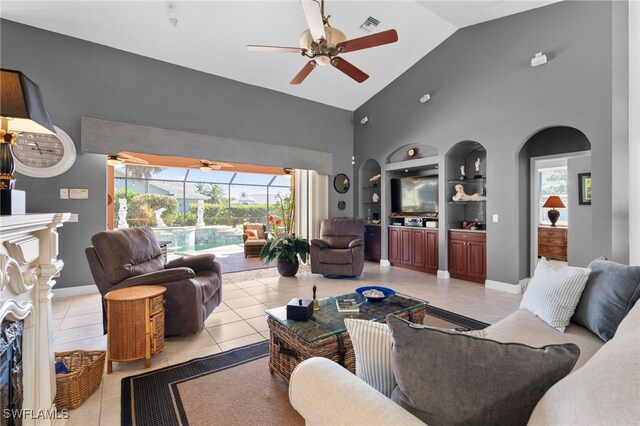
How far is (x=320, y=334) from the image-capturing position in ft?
5.86

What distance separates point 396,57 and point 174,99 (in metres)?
3.89

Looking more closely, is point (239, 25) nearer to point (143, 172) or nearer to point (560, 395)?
point (560, 395)

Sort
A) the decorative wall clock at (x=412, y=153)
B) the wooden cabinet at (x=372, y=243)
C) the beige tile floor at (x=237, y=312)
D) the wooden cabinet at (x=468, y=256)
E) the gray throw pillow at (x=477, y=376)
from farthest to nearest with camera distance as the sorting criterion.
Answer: the wooden cabinet at (x=372, y=243)
the decorative wall clock at (x=412, y=153)
the wooden cabinet at (x=468, y=256)
the beige tile floor at (x=237, y=312)
the gray throw pillow at (x=477, y=376)

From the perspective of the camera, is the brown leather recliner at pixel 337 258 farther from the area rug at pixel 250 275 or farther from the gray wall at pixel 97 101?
the gray wall at pixel 97 101

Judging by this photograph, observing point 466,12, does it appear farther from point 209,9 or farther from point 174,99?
point 174,99

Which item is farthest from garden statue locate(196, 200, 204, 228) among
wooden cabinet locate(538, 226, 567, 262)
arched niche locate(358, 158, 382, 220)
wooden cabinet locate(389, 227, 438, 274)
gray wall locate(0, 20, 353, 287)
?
wooden cabinet locate(538, 226, 567, 262)

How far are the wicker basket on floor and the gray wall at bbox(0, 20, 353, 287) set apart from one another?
8.43ft

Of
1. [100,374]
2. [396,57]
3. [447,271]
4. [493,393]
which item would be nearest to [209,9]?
[396,57]

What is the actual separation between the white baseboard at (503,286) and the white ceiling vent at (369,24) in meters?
4.26

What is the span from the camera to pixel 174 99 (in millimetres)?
4676

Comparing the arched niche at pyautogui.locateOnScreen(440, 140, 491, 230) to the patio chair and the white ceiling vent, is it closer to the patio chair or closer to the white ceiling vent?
the white ceiling vent

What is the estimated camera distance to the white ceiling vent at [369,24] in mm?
4207

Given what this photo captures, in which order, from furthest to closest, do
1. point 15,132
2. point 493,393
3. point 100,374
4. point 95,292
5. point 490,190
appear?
point 490,190 < point 95,292 < point 100,374 < point 15,132 < point 493,393

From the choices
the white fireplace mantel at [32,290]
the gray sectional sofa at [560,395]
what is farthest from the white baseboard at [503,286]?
the white fireplace mantel at [32,290]
